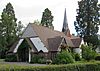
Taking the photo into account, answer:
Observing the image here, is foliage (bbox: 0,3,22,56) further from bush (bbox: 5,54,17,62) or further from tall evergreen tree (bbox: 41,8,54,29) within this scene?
tall evergreen tree (bbox: 41,8,54,29)

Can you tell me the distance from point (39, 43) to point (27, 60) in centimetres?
433

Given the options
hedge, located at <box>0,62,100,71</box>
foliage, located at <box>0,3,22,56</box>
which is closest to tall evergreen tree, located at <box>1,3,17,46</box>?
foliage, located at <box>0,3,22,56</box>

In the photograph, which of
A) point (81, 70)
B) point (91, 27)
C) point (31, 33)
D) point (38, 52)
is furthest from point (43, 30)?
point (81, 70)

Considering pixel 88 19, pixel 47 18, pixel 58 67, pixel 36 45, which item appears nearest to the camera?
pixel 58 67

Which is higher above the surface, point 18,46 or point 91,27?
point 91,27

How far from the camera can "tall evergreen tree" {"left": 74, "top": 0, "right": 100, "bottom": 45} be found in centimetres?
6217

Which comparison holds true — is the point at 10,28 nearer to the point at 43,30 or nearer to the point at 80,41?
the point at 43,30

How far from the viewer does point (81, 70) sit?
21516mm

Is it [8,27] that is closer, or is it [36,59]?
[36,59]

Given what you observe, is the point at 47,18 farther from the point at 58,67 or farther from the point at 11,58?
the point at 58,67

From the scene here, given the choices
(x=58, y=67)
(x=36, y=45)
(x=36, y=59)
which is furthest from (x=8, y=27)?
(x=58, y=67)

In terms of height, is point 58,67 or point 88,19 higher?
point 88,19

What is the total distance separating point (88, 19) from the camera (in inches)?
2474

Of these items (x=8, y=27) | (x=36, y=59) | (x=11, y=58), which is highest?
(x=8, y=27)
